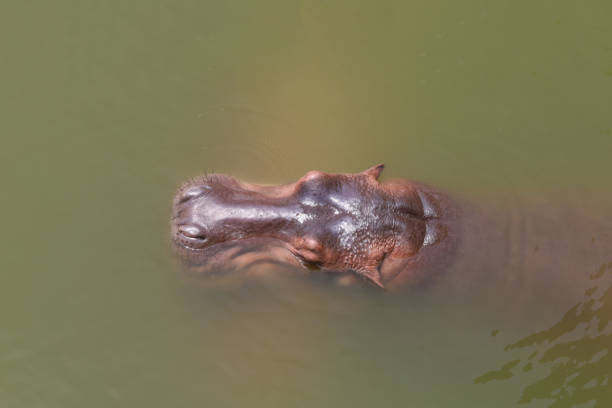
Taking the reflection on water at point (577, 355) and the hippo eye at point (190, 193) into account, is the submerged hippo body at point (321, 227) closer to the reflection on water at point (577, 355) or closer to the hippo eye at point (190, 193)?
the hippo eye at point (190, 193)

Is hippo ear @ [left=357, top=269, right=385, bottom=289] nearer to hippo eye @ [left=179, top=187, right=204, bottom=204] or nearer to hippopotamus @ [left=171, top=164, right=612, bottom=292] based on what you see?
hippopotamus @ [left=171, top=164, right=612, bottom=292]

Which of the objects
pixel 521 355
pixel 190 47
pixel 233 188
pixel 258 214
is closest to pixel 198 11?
pixel 190 47

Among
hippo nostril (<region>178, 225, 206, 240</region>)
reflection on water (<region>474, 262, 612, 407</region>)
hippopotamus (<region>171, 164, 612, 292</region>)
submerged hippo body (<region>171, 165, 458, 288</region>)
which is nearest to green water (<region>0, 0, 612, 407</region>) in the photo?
reflection on water (<region>474, 262, 612, 407</region>)

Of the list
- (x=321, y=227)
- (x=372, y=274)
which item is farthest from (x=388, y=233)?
(x=321, y=227)

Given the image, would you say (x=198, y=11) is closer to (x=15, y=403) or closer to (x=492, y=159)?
(x=492, y=159)

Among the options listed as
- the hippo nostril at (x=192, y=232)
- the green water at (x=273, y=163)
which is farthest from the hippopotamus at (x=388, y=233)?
the green water at (x=273, y=163)

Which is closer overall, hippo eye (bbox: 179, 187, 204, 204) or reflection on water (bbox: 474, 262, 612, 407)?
hippo eye (bbox: 179, 187, 204, 204)
